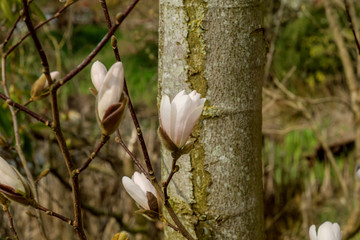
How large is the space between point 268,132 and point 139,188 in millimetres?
2132

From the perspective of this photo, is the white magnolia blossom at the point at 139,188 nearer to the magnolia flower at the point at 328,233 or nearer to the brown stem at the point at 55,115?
the brown stem at the point at 55,115

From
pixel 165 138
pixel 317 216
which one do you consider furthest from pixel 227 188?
pixel 317 216

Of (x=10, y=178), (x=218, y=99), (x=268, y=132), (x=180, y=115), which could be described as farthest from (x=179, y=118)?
(x=268, y=132)

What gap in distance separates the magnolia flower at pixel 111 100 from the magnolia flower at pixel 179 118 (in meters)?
0.07

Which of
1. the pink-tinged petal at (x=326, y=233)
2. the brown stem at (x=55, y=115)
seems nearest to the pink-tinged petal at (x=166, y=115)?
the brown stem at (x=55, y=115)

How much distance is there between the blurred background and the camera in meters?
1.62

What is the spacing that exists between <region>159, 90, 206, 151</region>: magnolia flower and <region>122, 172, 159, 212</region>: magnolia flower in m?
0.08

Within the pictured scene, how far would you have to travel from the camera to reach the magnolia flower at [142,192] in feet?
1.79

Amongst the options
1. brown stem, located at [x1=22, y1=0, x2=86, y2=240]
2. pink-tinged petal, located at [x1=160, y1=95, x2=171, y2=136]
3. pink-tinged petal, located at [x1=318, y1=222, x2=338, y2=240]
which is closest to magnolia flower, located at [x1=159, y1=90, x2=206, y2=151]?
pink-tinged petal, located at [x1=160, y1=95, x2=171, y2=136]

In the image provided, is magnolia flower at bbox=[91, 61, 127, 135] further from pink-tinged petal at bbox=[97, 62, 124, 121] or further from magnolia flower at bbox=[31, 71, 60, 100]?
magnolia flower at bbox=[31, 71, 60, 100]

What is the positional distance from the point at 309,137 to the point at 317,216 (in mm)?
542

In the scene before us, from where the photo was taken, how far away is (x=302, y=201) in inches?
98.5

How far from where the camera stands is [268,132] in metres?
2.60

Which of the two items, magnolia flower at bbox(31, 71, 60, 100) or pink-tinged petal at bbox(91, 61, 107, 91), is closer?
pink-tinged petal at bbox(91, 61, 107, 91)
